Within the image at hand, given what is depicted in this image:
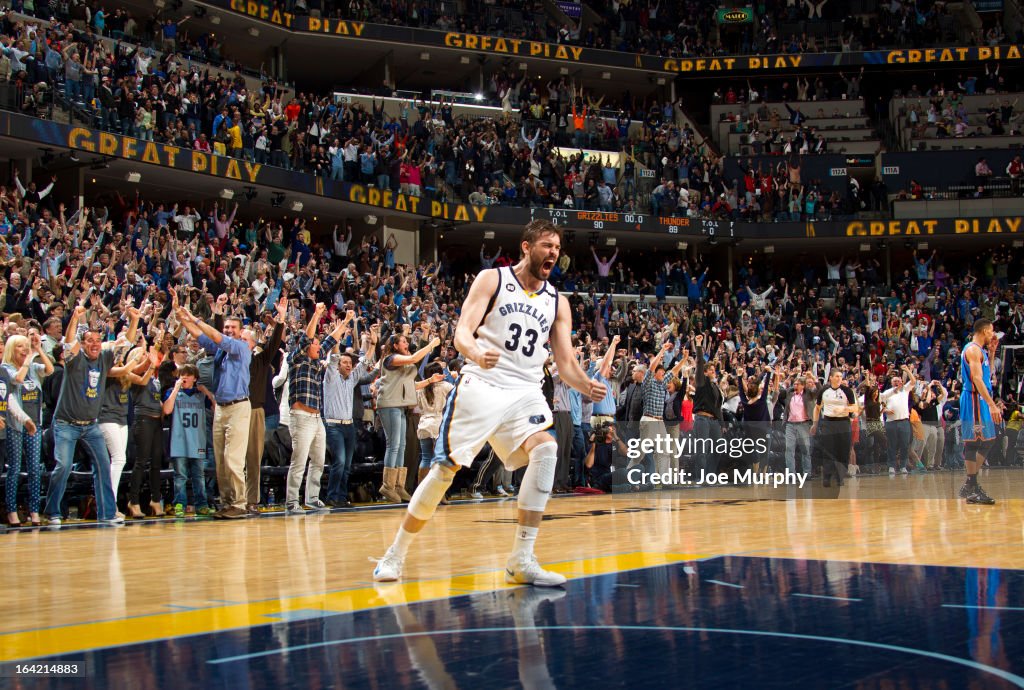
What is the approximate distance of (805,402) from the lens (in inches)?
677

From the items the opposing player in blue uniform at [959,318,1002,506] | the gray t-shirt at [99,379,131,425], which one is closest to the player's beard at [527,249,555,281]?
the gray t-shirt at [99,379,131,425]

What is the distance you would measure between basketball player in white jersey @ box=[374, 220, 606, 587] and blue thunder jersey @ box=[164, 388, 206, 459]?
599cm

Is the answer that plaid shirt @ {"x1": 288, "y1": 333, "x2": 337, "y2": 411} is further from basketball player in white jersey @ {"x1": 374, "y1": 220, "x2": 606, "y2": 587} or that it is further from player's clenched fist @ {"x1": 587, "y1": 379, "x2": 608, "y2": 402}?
player's clenched fist @ {"x1": 587, "y1": 379, "x2": 608, "y2": 402}

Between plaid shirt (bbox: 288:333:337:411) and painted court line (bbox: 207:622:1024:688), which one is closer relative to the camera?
painted court line (bbox: 207:622:1024:688)

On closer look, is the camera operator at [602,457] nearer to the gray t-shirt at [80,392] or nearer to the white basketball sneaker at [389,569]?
the gray t-shirt at [80,392]

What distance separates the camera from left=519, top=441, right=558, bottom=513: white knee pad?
6.13 m

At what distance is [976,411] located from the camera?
12.0 meters

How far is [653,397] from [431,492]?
10.5 metres

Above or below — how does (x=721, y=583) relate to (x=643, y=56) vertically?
below

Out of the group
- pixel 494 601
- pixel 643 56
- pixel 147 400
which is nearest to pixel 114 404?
pixel 147 400

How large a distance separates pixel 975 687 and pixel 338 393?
10.4 meters

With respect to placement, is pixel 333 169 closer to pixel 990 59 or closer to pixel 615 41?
pixel 615 41

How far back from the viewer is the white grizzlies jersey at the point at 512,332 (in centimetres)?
629

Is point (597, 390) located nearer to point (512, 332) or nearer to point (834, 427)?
point (512, 332)
